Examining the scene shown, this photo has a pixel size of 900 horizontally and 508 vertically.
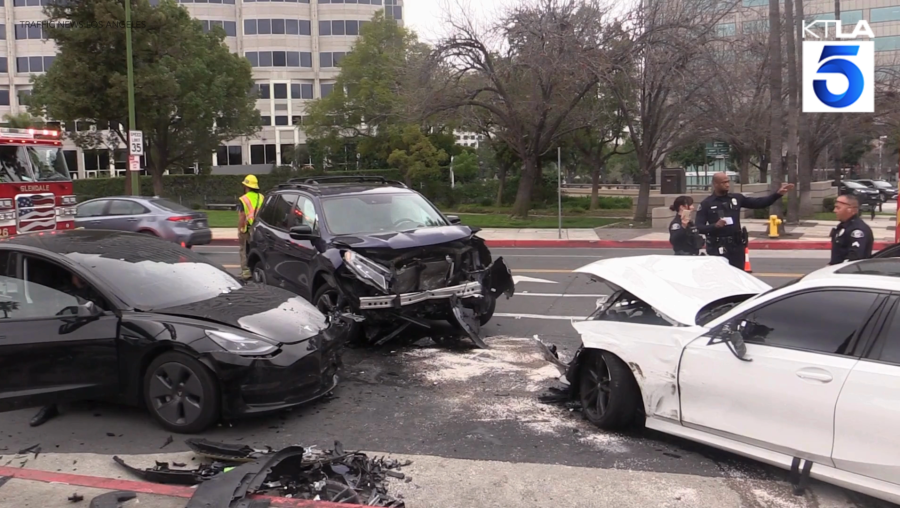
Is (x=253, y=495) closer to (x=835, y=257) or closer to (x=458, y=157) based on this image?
(x=835, y=257)

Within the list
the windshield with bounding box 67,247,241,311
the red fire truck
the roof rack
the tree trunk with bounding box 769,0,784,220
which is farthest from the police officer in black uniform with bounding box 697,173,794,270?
the tree trunk with bounding box 769,0,784,220

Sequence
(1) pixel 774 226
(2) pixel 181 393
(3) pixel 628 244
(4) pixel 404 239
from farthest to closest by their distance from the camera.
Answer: (1) pixel 774 226
(3) pixel 628 244
(4) pixel 404 239
(2) pixel 181 393

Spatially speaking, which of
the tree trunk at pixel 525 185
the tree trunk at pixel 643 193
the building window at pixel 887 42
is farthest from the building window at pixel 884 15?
the tree trunk at pixel 525 185

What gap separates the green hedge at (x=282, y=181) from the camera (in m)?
38.0

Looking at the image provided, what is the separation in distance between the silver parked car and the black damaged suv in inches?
319

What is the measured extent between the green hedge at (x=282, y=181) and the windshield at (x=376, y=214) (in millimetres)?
27075

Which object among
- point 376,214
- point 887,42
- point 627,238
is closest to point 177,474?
point 376,214

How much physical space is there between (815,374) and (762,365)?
0.32 m

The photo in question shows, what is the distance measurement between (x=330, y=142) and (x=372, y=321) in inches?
1628

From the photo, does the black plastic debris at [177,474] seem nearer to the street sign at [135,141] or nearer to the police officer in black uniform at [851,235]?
the police officer in black uniform at [851,235]

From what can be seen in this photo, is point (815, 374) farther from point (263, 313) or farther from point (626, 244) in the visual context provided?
point (626, 244)

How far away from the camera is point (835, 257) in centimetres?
739

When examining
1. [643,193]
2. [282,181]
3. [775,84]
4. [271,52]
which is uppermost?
[271,52]

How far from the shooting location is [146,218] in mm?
16969
